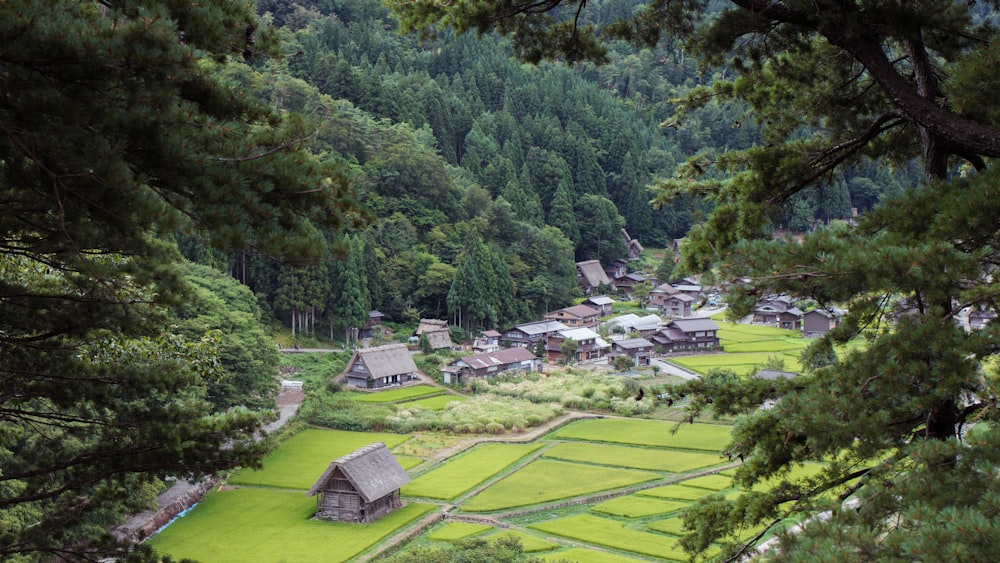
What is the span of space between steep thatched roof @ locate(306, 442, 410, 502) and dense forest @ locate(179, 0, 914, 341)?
10.6m

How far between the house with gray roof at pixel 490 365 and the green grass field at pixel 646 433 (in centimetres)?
696

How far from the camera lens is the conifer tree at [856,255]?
3523 mm

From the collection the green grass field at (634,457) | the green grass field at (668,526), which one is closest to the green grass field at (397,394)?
the green grass field at (634,457)

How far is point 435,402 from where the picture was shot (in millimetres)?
29109

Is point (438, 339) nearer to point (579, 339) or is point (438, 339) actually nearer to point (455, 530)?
point (579, 339)

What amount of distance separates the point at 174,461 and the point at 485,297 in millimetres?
34224

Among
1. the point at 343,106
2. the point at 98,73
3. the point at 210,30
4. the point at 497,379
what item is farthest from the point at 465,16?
the point at 343,106

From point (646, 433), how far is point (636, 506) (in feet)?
23.4

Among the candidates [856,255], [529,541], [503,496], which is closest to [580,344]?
[503,496]

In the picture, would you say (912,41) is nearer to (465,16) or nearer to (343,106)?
(465,16)

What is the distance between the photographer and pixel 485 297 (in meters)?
39.5

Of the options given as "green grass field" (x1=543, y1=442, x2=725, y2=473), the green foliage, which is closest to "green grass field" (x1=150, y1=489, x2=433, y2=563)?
the green foliage

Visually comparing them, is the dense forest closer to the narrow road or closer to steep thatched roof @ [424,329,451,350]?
steep thatched roof @ [424,329,451,350]

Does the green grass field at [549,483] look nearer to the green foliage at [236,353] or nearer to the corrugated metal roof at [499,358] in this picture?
the green foliage at [236,353]
